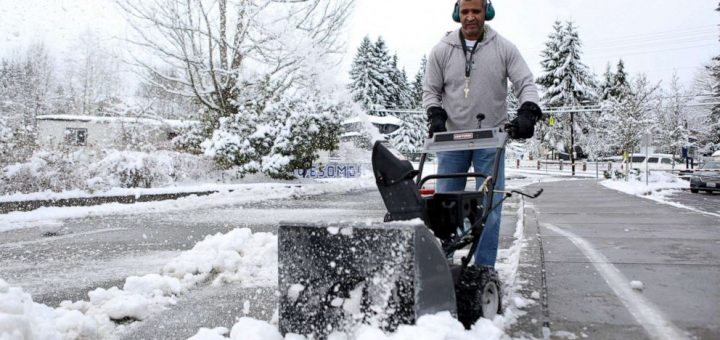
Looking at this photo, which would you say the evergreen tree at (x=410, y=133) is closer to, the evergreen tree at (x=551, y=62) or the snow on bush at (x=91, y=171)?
the evergreen tree at (x=551, y=62)

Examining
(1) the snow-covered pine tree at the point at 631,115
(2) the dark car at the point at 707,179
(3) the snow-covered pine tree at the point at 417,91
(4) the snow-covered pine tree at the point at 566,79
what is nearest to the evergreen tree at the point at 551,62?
(4) the snow-covered pine tree at the point at 566,79

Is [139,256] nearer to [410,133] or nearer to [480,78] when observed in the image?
[480,78]

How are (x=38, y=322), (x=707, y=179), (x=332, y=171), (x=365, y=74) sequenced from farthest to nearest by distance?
(x=365, y=74), (x=332, y=171), (x=707, y=179), (x=38, y=322)

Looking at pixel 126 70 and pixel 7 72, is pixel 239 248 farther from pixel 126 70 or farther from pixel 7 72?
pixel 126 70

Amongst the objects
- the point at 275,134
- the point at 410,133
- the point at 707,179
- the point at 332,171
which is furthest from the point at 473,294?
the point at 410,133

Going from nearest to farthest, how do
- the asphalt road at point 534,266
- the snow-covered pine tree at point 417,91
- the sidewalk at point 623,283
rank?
1. the sidewalk at point 623,283
2. the asphalt road at point 534,266
3. the snow-covered pine tree at point 417,91

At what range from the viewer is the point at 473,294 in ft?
7.52

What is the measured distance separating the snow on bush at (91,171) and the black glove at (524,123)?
9212 millimetres

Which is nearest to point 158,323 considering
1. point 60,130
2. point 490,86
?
point 490,86

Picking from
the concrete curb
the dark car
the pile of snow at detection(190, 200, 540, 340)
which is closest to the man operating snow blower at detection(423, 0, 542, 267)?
the pile of snow at detection(190, 200, 540, 340)

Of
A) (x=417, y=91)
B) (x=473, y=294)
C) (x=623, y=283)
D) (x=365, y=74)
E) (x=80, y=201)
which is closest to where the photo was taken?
(x=473, y=294)

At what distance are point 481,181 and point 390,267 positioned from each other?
1.42 metres

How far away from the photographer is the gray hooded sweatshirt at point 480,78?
3.30 m

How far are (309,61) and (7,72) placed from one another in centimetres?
842
